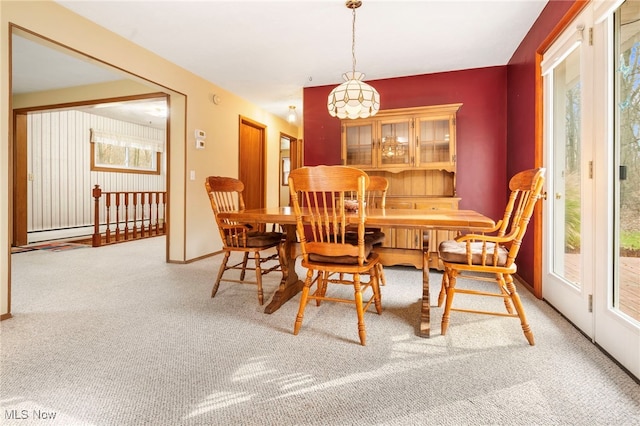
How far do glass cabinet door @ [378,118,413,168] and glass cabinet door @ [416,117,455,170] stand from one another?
12 centimetres

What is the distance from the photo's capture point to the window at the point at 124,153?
6.55 metres

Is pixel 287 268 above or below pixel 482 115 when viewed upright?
below

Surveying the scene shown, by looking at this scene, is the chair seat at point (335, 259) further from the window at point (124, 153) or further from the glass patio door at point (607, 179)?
the window at point (124, 153)

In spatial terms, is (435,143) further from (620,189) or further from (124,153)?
(124,153)

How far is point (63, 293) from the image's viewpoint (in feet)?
8.77

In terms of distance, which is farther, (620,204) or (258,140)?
(258,140)

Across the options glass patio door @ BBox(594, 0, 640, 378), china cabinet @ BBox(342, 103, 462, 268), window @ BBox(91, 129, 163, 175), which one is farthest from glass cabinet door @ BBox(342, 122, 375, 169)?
window @ BBox(91, 129, 163, 175)

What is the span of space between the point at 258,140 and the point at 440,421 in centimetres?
522

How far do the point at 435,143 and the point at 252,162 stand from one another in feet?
10.1

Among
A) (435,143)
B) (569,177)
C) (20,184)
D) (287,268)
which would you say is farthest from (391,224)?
(20,184)

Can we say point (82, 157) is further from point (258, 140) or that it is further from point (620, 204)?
point (620, 204)

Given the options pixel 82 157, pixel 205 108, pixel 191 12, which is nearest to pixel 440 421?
pixel 191 12

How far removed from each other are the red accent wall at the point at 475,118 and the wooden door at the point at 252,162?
2461 mm

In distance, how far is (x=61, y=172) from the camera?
5949 millimetres
